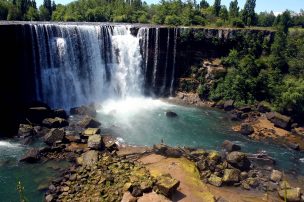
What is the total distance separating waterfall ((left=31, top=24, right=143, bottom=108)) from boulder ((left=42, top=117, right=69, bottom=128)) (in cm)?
616

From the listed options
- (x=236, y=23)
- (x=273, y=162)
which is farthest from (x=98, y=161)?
(x=236, y=23)

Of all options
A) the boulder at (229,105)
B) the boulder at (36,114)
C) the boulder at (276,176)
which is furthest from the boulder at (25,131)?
the boulder at (229,105)

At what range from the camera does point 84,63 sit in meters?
48.2

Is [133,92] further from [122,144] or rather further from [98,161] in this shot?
[98,161]

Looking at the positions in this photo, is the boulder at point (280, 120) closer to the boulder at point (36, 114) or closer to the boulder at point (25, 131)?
the boulder at point (36, 114)

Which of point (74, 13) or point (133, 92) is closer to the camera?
point (133, 92)

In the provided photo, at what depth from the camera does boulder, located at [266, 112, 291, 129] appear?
42.8 m

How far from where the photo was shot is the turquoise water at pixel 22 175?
2630 cm

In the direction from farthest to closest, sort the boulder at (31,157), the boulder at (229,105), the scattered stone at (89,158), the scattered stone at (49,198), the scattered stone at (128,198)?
1. the boulder at (229,105)
2. the boulder at (31,157)
3. the scattered stone at (89,158)
4. the scattered stone at (49,198)
5. the scattered stone at (128,198)

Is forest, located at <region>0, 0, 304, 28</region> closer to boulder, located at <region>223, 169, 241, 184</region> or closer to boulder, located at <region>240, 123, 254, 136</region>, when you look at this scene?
boulder, located at <region>240, 123, 254, 136</region>

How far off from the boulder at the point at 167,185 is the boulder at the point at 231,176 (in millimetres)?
5182

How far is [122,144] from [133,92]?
1814cm

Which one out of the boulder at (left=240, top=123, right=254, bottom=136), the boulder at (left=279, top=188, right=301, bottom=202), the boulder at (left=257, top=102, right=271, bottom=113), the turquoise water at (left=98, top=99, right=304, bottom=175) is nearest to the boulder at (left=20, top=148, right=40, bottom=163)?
the turquoise water at (left=98, top=99, right=304, bottom=175)

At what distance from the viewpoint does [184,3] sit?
90.6m
